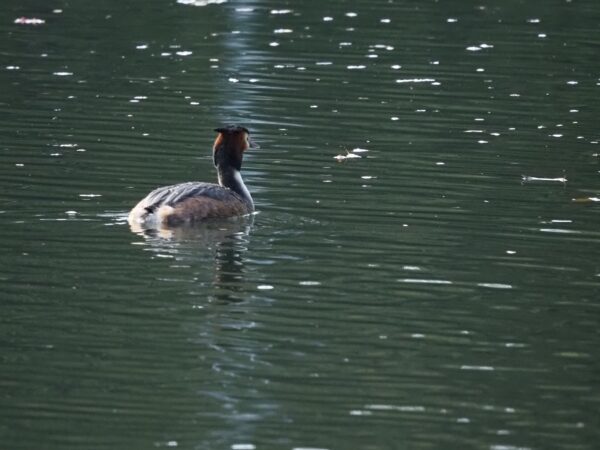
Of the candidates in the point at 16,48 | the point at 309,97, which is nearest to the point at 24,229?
the point at 309,97

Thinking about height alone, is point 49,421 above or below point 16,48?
below

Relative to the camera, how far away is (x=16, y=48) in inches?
1106

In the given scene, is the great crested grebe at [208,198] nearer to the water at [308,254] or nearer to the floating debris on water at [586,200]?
the water at [308,254]

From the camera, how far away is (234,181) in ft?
57.0

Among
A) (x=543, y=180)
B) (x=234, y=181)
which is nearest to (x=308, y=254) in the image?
(x=234, y=181)

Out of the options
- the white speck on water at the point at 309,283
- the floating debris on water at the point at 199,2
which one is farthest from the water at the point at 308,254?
the floating debris on water at the point at 199,2

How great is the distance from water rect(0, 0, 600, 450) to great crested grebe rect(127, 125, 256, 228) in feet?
0.76

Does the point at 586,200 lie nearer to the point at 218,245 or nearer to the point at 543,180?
the point at 543,180

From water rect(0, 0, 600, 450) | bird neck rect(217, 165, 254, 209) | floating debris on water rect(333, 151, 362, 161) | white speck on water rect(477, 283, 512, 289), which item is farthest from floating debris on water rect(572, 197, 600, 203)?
white speck on water rect(477, 283, 512, 289)

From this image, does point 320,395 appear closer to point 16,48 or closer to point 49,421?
point 49,421

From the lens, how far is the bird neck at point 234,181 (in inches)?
669

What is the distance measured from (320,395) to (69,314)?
8.90ft

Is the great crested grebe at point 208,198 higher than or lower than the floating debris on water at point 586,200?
higher

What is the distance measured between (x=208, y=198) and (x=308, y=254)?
2168 mm
